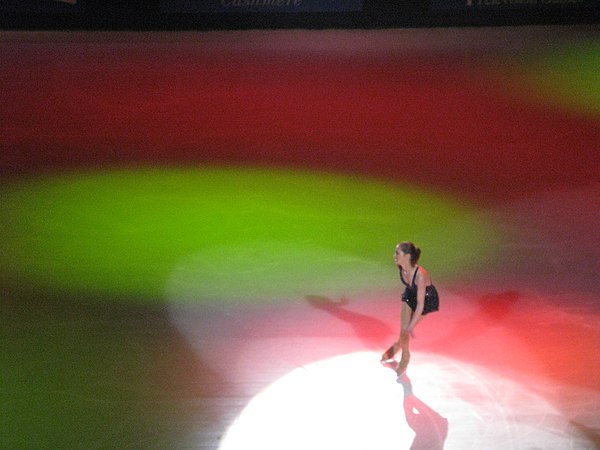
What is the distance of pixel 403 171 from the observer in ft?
34.4

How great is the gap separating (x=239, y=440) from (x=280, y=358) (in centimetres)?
108

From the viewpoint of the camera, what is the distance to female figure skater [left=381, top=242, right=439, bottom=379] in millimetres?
5898

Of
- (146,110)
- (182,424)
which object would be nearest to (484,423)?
(182,424)

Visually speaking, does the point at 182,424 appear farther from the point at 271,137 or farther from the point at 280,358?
the point at 271,137

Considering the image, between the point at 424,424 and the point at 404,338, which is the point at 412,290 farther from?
Result: the point at 424,424

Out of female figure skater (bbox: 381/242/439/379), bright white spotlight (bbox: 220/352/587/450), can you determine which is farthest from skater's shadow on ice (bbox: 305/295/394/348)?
female figure skater (bbox: 381/242/439/379)

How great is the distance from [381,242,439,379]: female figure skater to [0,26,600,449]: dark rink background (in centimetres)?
55

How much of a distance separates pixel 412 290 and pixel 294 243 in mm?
2810

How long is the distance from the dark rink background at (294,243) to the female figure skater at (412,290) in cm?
55

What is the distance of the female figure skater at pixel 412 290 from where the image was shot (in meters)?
5.90

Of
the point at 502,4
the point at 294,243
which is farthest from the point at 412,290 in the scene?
the point at 502,4

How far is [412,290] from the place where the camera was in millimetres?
6109

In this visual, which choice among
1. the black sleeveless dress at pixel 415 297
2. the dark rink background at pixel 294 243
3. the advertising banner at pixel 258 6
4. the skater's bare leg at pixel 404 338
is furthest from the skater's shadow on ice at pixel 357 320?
the advertising banner at pixel 258 6

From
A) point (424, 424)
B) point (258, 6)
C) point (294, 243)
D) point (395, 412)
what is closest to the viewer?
point (424, 424)
